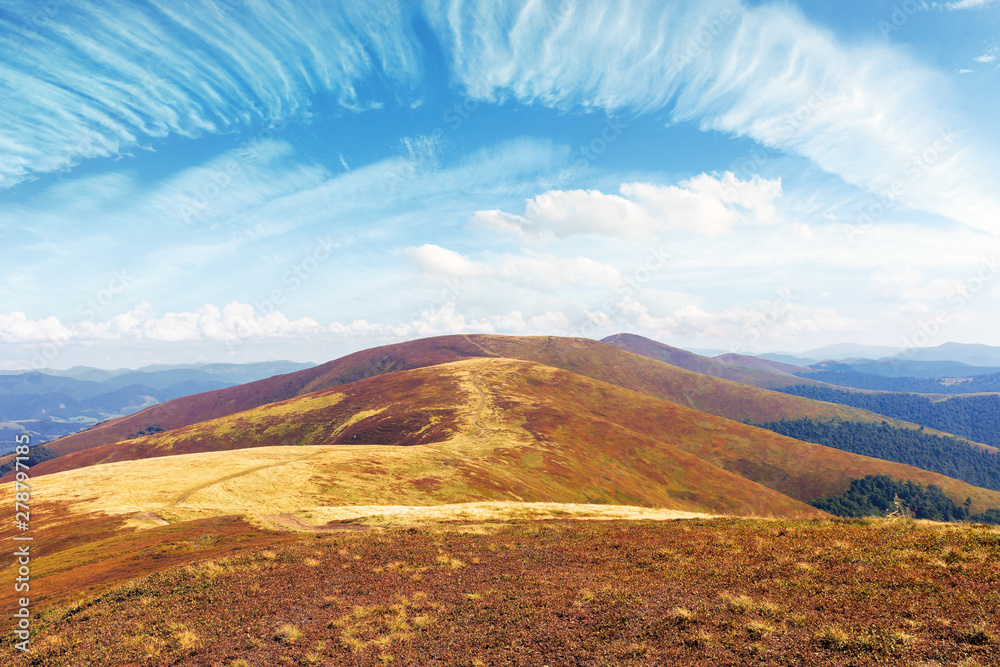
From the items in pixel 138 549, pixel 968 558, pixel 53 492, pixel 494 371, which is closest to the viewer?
pixel 968 558

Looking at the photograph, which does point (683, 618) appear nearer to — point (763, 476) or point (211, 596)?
point (211, 596)

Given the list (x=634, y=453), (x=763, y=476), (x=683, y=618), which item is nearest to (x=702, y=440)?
(x=763, y=476)

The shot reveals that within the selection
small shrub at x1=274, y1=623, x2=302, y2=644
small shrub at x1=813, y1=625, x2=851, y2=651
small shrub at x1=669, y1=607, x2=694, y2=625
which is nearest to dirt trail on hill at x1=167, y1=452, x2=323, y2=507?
small shrub at x1=274, y1=623, x2=302, y2=644

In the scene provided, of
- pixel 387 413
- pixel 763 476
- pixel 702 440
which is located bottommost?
pixel 763 476

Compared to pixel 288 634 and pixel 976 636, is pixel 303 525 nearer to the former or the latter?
pixel 288 634

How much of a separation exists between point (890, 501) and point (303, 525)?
21705 cm

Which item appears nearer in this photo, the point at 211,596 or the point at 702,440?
the point at 211,596

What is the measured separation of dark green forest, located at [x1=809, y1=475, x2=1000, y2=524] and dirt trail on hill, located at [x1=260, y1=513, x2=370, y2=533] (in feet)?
611

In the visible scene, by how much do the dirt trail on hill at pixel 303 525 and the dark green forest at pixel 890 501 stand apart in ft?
611

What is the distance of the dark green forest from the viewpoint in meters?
156

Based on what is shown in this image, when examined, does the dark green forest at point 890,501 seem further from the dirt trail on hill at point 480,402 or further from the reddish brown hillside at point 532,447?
the dirt trail on hill at point 480,402

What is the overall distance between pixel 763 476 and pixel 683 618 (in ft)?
623

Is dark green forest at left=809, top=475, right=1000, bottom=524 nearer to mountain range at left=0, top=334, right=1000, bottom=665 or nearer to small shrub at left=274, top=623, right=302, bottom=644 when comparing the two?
mountain range at left=0, top=334, right=1000, bottom=665

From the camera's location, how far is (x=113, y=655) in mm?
15648
